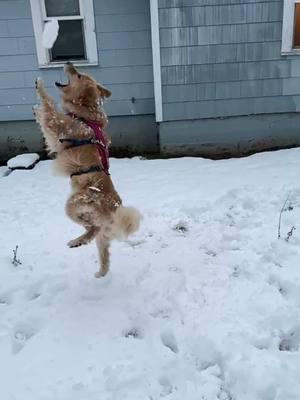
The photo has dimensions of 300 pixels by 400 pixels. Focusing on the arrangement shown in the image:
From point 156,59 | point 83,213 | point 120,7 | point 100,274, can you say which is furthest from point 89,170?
point 120,7

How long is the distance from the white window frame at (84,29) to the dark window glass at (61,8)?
0.23ft

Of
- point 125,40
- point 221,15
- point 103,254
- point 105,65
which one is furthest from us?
point 105,65

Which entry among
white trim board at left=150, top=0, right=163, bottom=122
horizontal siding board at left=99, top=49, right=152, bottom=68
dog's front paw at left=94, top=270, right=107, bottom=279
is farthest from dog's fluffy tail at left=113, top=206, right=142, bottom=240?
horizontal siding board at left=99, top=49, right=152, bottom=68

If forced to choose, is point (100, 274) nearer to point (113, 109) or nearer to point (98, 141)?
point (98, 141)

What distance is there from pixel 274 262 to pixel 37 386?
2080 millimetres

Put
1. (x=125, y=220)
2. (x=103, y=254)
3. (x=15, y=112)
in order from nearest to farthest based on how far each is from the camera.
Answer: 1. (x=125, y=220)
2. (x=103, y=254)
3. (x=15, y=112)

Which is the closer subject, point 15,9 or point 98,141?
point 98,141

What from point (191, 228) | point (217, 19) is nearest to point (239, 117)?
point (217, 19)

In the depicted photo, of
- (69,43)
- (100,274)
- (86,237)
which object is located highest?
(69,43)

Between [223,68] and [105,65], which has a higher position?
[105,65]

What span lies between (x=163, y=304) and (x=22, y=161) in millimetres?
4431

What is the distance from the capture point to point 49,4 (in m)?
6.41

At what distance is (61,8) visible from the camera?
253 inches

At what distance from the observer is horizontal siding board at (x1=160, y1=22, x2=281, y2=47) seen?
6238 millimetres
